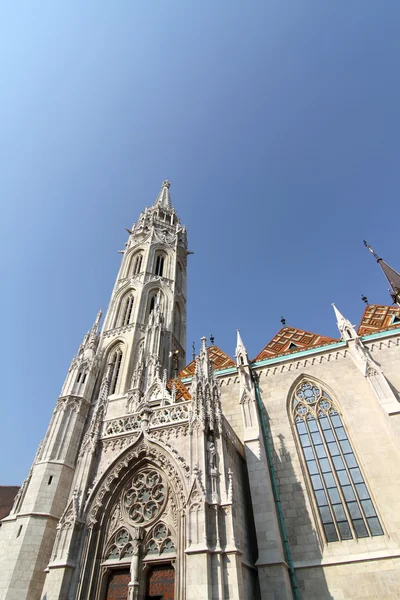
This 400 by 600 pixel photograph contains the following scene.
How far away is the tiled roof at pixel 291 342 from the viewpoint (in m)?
16.4

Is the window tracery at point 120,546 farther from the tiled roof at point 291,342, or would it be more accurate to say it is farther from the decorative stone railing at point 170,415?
the tiled roof at point 291,342

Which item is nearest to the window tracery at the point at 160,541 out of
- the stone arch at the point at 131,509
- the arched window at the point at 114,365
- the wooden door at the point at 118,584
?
the stone arch at the point at 131,509

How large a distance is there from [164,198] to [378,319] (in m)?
28.3

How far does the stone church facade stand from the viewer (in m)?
8.95

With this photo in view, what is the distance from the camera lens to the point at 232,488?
9188 mm

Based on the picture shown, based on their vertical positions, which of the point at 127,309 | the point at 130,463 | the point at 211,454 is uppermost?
the point at 127,309

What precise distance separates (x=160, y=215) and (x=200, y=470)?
2833cm

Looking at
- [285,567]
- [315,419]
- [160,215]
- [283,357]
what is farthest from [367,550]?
[160,215]

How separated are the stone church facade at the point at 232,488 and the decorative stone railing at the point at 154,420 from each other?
1.8 inches

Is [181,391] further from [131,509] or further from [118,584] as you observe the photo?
[118,584]

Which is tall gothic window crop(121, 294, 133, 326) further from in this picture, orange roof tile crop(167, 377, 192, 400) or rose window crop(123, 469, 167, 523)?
rose window crop(123, 469, 167, 523)

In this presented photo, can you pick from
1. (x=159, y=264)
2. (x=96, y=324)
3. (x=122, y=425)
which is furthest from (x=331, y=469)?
(x=159, y=264)

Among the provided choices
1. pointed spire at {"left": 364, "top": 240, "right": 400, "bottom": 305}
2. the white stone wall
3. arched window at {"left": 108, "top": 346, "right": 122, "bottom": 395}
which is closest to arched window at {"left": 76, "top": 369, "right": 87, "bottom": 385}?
arched window at {"left": 108, "top": 346, "right": 122, "bottom": 395}

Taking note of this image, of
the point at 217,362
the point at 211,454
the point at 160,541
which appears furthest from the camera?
the point at 217,362
